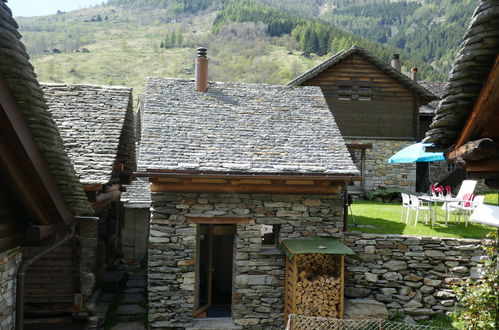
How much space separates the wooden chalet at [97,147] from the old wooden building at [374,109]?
890cm

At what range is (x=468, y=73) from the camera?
154 inches

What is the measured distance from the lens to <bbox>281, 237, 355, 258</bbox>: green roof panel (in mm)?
8211

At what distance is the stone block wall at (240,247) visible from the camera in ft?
28.7

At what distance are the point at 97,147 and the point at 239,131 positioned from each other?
320 cm

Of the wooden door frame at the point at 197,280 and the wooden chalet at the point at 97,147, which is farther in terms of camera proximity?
the wooden chalet at the point at 97,147

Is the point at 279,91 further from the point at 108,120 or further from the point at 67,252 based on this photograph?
the point at 67,252

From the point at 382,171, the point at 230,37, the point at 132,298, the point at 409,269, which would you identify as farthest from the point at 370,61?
the point at 230,37

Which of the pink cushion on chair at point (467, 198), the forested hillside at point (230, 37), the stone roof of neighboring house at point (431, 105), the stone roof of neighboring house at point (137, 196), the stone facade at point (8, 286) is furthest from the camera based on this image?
the forested hillside at point (230, 37)

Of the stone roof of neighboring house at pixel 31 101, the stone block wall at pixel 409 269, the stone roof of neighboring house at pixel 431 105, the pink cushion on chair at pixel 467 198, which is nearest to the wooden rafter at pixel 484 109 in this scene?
the stone roof of neighboring house at pixel 31 101

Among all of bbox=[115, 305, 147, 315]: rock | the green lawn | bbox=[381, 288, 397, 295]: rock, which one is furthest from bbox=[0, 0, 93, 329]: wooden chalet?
the green lawn

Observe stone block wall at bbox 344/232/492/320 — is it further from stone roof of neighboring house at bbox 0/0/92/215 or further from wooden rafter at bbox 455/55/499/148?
stone roof of neighboring house at bbox 0/0/92/215

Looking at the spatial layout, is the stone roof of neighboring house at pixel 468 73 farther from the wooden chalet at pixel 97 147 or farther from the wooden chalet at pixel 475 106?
the wooden chalet at pixel 97 147

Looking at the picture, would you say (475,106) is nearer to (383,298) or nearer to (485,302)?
(485,302)

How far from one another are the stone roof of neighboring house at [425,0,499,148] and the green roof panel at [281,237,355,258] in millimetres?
4195
